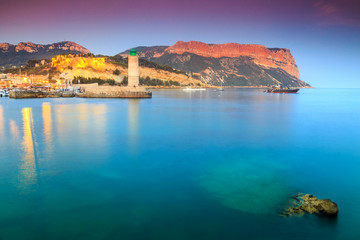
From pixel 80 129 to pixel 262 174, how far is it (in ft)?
42.6

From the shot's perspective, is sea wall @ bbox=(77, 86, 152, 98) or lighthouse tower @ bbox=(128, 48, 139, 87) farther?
sea wall @ bbox=(77, 86, 152, 98)

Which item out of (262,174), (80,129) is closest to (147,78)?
(80,129)

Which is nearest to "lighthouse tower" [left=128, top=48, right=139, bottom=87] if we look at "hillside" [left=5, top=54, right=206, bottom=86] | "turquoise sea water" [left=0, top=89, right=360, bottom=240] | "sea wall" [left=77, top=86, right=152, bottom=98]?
"sea wall" [left=77, top=86, right=152, bottom=98]

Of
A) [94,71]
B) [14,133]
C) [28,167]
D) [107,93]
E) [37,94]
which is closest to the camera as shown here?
[28,167]

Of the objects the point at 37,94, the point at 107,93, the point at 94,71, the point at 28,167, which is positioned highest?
the point at 94,71

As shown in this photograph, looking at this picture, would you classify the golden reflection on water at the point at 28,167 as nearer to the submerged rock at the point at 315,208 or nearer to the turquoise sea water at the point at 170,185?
the turquoise sea water at the point at 170,185

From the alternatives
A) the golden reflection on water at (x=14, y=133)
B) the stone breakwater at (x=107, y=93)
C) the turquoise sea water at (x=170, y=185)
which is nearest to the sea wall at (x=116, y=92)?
the stone breakwater at (x=107, y=93)

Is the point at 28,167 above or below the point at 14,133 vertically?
above

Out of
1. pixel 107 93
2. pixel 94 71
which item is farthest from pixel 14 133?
pixel 94 71

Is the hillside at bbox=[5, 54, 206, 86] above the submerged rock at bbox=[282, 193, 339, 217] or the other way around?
above

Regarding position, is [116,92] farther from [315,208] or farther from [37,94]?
[315,208]

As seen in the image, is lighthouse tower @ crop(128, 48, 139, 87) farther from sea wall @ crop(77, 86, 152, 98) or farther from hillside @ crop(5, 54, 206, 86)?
hillside @ crop(5, 54, 206, 86)

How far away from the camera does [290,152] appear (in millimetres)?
12484

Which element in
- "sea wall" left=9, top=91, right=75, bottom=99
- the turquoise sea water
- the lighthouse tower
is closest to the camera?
the turquoise sea water
